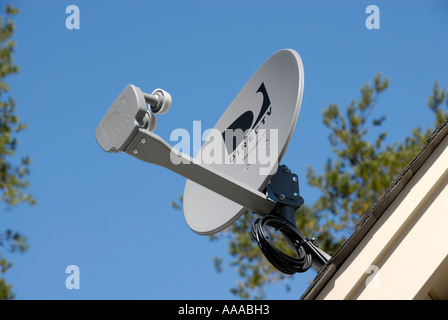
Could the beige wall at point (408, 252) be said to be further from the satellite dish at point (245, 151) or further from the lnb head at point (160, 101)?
the lnb head at point (160, 101)

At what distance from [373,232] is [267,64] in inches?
72.0

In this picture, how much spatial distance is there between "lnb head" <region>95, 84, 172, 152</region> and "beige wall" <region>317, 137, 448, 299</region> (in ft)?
3.73

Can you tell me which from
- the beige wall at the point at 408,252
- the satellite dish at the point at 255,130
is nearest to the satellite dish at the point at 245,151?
the satellite dish at the point at 255,130

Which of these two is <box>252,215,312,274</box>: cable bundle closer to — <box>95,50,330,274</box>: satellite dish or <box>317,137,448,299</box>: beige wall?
<box>95,50,330,274</box>: satellite dish

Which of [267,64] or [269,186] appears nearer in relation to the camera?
[269,186]

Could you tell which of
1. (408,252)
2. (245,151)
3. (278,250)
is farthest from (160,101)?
(408,252)

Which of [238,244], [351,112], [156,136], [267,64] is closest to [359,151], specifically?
[351,112]

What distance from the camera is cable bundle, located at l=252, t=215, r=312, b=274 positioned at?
319cm

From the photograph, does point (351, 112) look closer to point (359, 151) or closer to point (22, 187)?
point (359, 151)

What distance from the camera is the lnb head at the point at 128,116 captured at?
2.87m

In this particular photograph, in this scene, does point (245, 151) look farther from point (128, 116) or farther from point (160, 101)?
point (128, 116)

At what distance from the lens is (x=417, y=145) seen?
38.5ft

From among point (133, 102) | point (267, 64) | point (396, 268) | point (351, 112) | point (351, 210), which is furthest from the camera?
point (351, 112)

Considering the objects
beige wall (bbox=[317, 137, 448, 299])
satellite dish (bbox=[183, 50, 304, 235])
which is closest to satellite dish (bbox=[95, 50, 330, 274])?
satellite dish (bbox=[183, 50, 304, 235])
